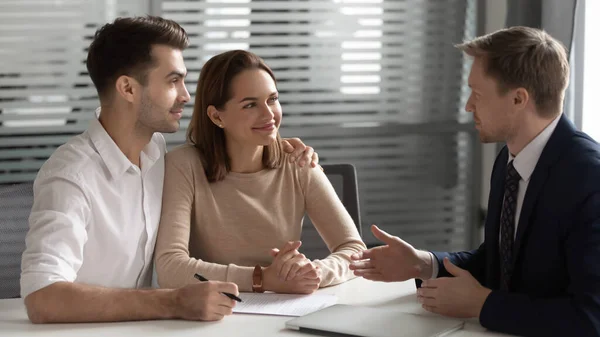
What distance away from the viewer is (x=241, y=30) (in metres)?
3.97

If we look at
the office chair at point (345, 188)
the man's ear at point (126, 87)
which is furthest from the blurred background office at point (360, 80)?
the man's ear at point (126, 87)

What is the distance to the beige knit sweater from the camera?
2168 mm

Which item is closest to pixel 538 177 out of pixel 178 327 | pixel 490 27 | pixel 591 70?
pixel 178 327

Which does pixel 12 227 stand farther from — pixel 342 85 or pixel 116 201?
pixel 342 85

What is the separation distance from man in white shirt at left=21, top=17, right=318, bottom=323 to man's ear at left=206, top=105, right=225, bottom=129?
0.12 m

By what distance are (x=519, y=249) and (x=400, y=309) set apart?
30cm

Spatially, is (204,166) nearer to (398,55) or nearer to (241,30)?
(241,30)

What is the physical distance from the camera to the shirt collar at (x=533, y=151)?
1.81 metres

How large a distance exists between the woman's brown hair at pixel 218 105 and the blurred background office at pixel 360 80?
1.57 m

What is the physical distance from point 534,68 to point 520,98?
7 cm

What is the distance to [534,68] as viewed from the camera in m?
1.82

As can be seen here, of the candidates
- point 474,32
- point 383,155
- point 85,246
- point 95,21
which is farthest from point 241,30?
point 85,246

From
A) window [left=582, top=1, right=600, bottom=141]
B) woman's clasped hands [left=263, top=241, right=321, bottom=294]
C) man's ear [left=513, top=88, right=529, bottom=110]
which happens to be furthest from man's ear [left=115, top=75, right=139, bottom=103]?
window [left=582, top=1, right=600, bottom=141]

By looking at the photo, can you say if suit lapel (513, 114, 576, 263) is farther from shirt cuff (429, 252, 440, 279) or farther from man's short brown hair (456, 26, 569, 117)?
shirt cuff (429, 252, 440, 279)
